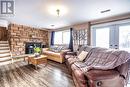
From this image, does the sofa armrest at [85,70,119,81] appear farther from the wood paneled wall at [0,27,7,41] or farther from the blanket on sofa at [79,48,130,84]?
→ the wood paneled wall at [0,27,7,41]

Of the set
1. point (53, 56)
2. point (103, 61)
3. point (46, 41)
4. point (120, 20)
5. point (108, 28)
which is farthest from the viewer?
point (46, 41)

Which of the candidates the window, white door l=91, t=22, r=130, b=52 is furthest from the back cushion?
the window

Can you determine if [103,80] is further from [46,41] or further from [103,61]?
[46,41]

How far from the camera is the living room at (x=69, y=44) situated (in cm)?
216

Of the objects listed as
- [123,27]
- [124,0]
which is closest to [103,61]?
[124,0]

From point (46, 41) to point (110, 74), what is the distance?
20.0 ft

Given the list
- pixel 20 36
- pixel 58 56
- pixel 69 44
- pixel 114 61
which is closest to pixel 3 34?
pixel 20 36

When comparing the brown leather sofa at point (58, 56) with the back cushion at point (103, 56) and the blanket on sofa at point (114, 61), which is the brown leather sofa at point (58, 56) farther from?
the blanket on sofa at point (114, 61)

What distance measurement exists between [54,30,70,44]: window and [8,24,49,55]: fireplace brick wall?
119 centimetres

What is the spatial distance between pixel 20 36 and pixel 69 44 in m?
3.09

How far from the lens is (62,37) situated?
6605mm

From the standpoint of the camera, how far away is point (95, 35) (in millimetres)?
4672

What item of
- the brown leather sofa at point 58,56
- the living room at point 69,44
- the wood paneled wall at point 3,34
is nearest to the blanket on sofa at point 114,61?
the living room at point 69,44

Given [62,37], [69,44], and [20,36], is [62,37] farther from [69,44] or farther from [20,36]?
[20,36]
